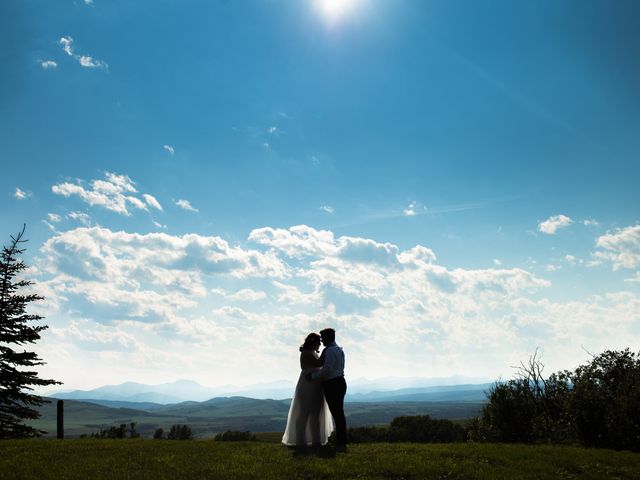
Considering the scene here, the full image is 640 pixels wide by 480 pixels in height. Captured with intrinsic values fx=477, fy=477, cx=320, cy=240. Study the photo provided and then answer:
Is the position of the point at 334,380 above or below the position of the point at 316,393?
above

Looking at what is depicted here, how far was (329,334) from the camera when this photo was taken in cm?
1677

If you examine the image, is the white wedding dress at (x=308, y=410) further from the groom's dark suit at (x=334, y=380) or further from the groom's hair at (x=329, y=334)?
the groom's hair at (x=329, y=334)

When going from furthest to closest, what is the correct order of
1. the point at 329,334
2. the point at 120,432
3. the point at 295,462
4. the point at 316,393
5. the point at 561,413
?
the point at 120,432 < the point at 561,413 < the point at 316,393 < the point at 329,334 < the point at 295,462

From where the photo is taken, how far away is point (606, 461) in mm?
16438

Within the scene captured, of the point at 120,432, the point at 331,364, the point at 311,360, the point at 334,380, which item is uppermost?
the point at 311,360

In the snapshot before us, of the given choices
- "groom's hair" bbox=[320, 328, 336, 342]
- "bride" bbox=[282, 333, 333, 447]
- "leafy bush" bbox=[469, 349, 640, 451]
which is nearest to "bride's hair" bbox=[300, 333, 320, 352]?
"bride" bbox=[282, 333, 333, 447]

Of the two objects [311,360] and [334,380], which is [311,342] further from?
[334,380]

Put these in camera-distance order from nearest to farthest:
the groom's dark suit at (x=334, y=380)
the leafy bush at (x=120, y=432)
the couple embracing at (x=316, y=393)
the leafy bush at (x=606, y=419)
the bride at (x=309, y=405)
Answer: the groom's dark suit at (x=334, y=380) → the couple embracing at (x=316, y=393) → the bride at (x=309, y=405) → the leafy bush at (x=606, y=419) → the leafy bush at (x=120, y=432)

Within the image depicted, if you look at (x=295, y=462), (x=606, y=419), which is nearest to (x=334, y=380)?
(x=295, y=462)

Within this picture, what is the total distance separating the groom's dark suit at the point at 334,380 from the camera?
53.4 ft

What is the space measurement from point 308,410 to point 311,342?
7.86ft

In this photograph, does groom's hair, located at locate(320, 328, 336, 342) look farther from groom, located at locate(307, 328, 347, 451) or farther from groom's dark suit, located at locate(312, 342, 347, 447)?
groom's dark suit, located at locate(312, 342, 347, 447)

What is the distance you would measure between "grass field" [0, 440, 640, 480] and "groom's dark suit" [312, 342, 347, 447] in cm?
107

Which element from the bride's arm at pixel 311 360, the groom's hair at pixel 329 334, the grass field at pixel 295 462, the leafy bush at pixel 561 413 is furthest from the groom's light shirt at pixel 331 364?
the leafy bush at pixel 561 413
